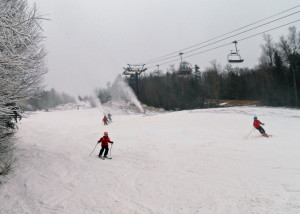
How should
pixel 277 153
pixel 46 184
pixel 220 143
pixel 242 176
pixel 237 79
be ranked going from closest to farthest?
pixel 242 176
pixel 46 184
pixel 277 153
pixel 220 143
pixel 237 79

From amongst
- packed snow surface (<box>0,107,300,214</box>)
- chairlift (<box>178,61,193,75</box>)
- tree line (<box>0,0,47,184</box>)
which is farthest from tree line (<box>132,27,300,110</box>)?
tree line (<box>0,0,47,184</box>)

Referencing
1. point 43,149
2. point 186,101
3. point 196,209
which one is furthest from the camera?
point 186,101

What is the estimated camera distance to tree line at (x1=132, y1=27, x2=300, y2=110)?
1220 inches

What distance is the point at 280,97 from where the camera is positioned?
3127 centimetres

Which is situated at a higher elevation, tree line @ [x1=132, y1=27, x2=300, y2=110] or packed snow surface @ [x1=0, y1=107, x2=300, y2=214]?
tree line @ [x1=132, y1=27, x2=300, y2=110]

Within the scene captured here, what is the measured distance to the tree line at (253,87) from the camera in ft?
102

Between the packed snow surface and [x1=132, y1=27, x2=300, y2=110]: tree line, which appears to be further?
[x1=132, y1=27, x2=300, y2=110]: tree line

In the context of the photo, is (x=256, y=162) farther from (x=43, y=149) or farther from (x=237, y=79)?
(x=237, y=79)

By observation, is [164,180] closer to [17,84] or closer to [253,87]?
[17,84]

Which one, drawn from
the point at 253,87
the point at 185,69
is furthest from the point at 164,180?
the point at 253,87

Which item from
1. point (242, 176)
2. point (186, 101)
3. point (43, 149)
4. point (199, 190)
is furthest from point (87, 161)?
point (186, 101)

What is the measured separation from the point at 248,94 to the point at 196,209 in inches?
2063

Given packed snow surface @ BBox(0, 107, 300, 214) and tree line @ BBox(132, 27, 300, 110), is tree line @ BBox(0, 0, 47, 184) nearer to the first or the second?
packed snow surface @ BBox(0, 107, 300, 214)

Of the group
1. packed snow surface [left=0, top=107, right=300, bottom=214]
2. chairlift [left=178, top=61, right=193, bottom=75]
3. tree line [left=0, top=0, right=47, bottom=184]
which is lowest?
packed snow surface [left=0, top=107, right=300, bottom=214]
